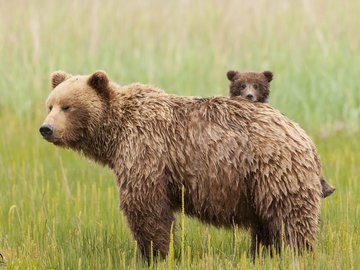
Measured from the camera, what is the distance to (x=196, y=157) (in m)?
6.00

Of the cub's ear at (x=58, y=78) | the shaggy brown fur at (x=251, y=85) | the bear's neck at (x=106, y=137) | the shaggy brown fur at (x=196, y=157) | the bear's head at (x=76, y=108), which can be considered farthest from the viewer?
the shaggy brown fur at (x=251, y=85)

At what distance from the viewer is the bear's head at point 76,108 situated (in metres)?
6.15

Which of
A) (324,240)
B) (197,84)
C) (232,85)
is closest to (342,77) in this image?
(197,84)

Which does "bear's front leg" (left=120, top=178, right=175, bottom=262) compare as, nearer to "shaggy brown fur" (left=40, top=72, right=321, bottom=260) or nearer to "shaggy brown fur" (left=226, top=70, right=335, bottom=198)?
"shaggy brown fur" (left=40, top=72, right=321, bottom=260)

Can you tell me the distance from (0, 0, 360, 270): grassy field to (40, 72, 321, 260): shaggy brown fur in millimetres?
325

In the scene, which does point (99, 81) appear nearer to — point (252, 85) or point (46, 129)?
point (46, 129)

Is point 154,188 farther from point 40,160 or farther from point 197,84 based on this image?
point 197,84

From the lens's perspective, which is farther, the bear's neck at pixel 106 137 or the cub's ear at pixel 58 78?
the cub's ear at pixel 58 78

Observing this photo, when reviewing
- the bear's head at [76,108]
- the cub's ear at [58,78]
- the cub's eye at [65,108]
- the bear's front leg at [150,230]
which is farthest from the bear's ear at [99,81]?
the bear's front leg at [150,230]

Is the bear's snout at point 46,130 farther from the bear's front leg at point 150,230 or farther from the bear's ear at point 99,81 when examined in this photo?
the bear's front leg at point 150,230

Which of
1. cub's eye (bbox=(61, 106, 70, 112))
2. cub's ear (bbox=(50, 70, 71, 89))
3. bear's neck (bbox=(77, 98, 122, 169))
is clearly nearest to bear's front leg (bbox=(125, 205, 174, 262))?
bear's neck (bbox=(77, 98, 122, 169))

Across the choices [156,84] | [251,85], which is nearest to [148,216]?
[251,85]

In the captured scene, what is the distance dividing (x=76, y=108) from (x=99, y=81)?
28cm

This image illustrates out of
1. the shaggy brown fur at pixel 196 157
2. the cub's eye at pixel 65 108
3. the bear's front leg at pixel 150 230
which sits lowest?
the bear's front leg at pixel 150 230
